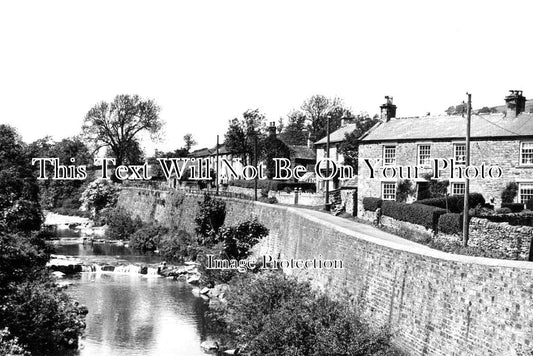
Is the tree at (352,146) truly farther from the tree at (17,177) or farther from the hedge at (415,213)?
the tree at (17,177)

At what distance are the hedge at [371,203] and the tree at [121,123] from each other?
50063mm

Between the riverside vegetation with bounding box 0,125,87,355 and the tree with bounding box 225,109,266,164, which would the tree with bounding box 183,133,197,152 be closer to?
the tree with bounding box 225,109,266,164

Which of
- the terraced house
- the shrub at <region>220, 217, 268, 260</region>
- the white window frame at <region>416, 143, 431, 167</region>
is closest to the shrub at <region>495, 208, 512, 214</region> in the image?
the terraced house

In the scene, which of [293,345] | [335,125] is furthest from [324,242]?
[335,125]

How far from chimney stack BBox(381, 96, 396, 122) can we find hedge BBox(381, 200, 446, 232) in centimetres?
1081

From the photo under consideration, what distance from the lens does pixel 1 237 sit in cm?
2230

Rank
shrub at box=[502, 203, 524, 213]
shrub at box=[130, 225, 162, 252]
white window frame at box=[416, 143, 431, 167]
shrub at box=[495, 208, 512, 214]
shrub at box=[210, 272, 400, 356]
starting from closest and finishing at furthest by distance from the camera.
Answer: shrub at box=[210, 272, 400, 356] → shrub at box=[495, 208, 512, 214] → shrub at box=[502, 203, 524, 213] → white window frame at box=[416, 143, 431, 167] → shrub at box=[130, 225, 162, 252]

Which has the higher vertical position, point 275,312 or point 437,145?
point 437,145

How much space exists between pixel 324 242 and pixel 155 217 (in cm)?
4069

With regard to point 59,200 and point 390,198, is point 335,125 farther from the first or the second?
point 390,198

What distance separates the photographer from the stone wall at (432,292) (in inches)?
627

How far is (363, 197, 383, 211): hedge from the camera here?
4044cm

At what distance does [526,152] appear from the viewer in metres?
37.7

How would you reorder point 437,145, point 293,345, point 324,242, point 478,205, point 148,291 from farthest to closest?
1. point 437,145
2. point 148,291
3. point 478,205
4. point 324,242
5. point 293,345
